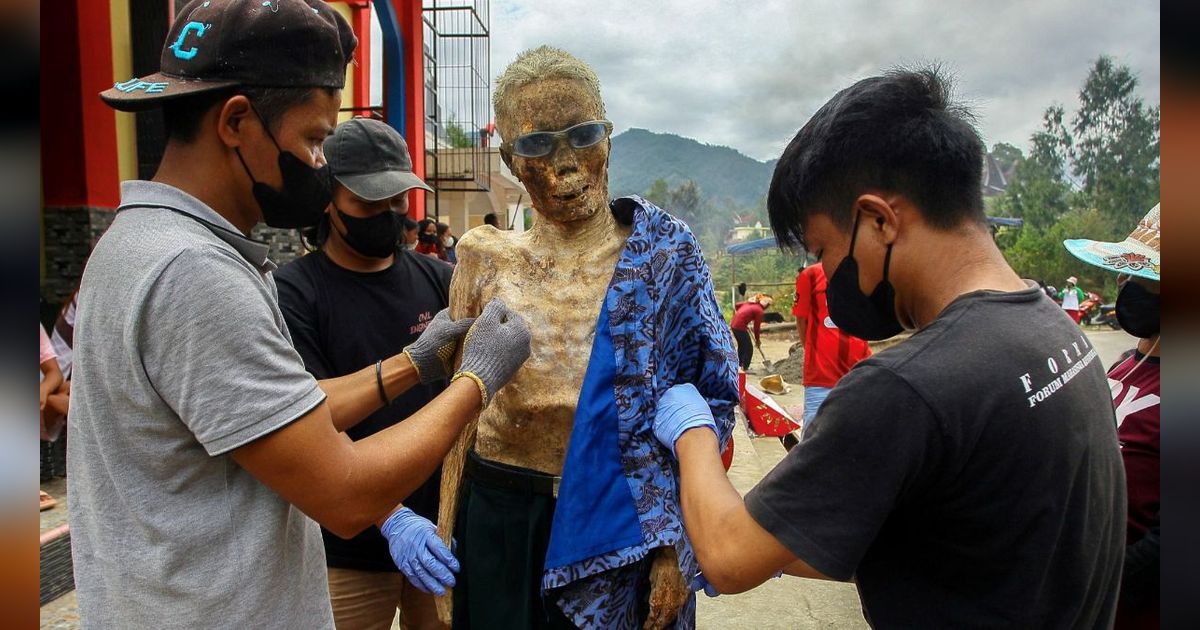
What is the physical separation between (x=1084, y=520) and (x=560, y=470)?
117 cm

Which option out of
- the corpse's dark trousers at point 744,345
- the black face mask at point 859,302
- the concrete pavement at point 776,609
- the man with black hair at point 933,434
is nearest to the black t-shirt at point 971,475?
the man with black hair at point 933,434

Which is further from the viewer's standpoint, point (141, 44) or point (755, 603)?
point (141, 44)

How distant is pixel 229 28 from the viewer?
1346 millimetres

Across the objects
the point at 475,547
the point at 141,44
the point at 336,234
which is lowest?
the point at 475,547

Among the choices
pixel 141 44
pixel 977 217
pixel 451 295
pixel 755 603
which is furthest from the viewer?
pixel 141 44

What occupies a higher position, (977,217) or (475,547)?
(977,217)

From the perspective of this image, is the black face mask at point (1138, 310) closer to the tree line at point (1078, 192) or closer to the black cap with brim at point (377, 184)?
the black cap with brim at point (377, 184)

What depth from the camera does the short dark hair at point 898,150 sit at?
130 cm

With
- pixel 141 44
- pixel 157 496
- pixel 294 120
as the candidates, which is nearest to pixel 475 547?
pixel 157 496

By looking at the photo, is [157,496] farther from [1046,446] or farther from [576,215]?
[1046,446]

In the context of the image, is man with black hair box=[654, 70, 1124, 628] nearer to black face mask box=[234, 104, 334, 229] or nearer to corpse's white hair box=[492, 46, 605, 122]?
corpse's white hair box=[492, 46, 605, 122]

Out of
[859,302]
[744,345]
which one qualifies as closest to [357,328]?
[859,302]

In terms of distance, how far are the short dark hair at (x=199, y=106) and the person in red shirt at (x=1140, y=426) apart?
2.32m

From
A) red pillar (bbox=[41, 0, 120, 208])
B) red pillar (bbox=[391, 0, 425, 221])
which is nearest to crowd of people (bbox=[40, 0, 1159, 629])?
red pillar (bbox=[41, 0, 120, 208])
